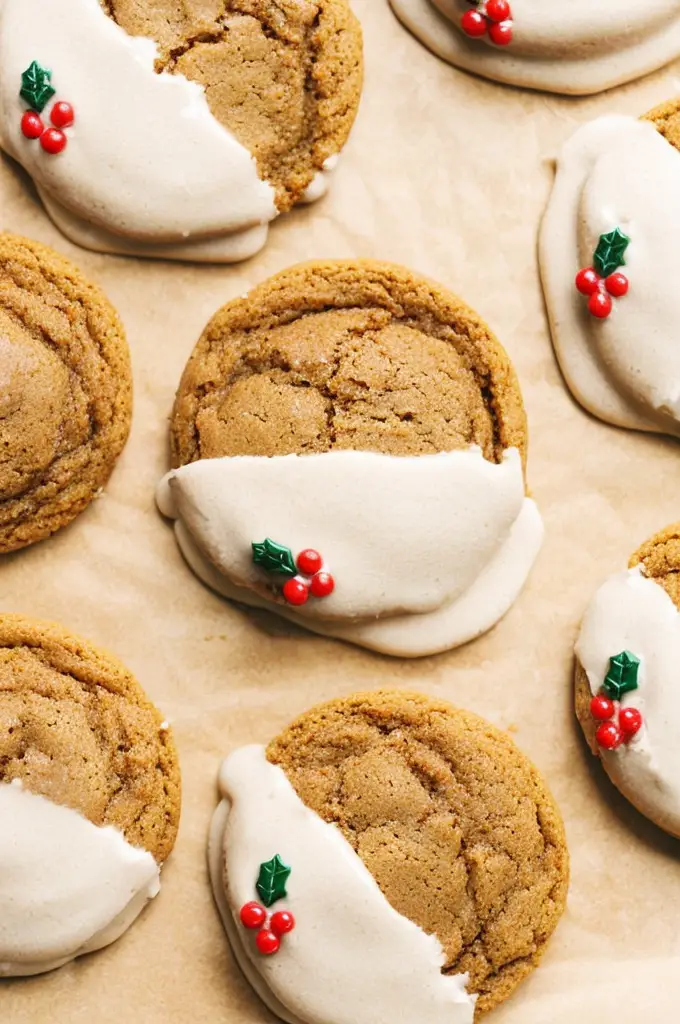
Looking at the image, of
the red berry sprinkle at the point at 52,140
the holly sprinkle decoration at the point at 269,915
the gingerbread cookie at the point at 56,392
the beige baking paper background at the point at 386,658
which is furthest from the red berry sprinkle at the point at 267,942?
the red berry sprinkle at the point at 52,140

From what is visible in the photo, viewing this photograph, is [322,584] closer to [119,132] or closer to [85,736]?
[85,736]

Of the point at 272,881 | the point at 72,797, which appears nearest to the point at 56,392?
the point at 72,797

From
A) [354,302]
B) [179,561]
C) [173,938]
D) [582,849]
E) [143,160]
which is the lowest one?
[173,938]

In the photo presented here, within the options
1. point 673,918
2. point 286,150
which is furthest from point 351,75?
point 673,918

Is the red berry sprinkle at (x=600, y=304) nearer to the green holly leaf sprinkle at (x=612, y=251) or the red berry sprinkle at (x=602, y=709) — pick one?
the green holly leaf sprinkle at (x=612, y=251)

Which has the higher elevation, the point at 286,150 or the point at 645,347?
the point at 286,150

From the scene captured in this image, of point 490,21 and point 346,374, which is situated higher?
point 490,21

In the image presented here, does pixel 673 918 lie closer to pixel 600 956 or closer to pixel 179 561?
pixel 600 956
